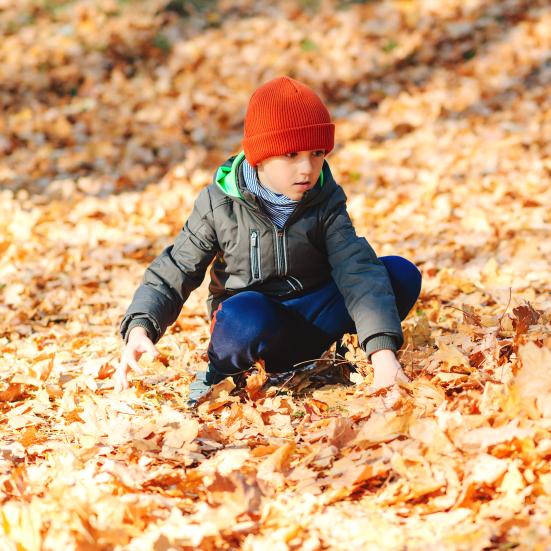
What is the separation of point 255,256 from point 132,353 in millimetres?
576

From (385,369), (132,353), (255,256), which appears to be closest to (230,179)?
(255,256)

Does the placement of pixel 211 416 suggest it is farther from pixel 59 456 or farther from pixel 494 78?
pixel 494 78

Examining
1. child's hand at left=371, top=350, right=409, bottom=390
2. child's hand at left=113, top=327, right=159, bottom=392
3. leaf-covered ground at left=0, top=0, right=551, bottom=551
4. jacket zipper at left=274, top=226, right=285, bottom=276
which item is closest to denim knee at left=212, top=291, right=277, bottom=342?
jacket zipper at left=274, top=226, right=285, bottom=276

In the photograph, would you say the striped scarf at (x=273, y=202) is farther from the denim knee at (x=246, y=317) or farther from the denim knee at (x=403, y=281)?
the denim knee at (x=403, y=281)

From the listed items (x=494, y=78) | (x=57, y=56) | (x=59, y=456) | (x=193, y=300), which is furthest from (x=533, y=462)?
(x=57, y=56)

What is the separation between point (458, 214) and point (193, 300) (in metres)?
1.93

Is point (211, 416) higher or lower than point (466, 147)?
lower

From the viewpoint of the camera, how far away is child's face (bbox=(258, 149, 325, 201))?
2748mm

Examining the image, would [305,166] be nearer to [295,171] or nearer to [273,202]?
[295,171]

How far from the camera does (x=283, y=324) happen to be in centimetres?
296

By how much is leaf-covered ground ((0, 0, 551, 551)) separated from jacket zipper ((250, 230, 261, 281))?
0.42 meters

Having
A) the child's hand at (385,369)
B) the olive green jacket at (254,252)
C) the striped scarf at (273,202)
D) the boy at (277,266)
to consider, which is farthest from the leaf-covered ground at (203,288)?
the striped scarf at (273,202)

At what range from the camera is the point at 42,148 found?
7.04 m

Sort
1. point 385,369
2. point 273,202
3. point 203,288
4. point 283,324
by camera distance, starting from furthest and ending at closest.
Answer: point 203,288 → point 283,324 → point 273,202 → point 385,369
